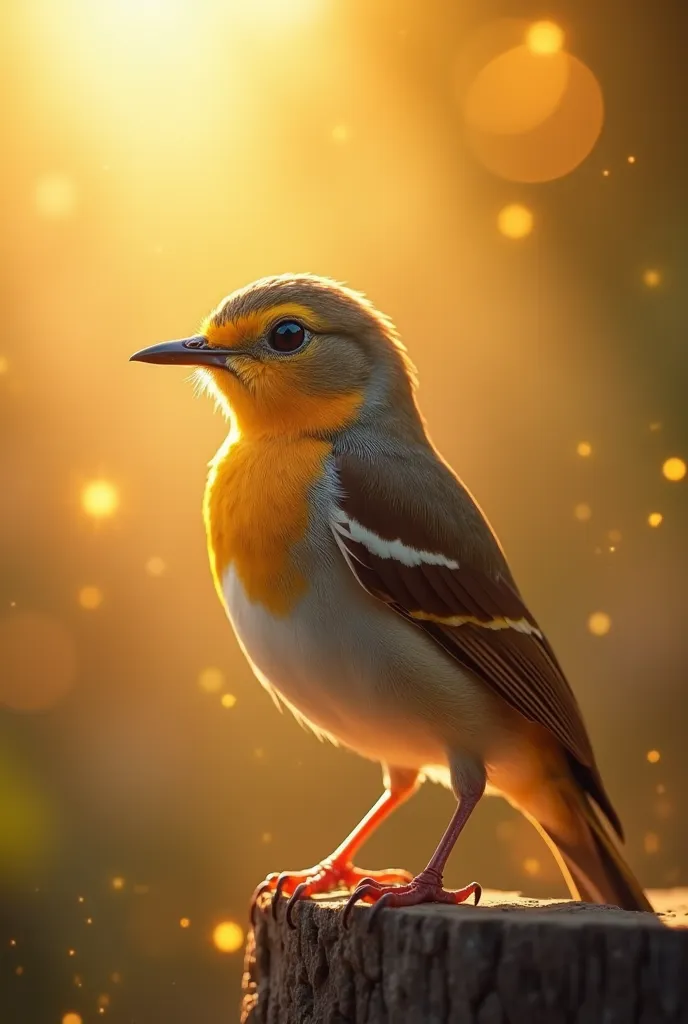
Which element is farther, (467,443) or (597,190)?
(597,190)

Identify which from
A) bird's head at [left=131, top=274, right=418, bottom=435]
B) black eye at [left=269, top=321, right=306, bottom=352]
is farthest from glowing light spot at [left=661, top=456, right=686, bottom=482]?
black eye at [left=269, top=321, right=306, bottom=352]

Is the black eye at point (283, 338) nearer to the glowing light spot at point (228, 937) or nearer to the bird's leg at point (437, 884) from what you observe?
the bird's leg at point (437, 884)

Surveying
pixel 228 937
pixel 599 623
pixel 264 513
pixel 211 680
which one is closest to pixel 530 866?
pixel 599 623

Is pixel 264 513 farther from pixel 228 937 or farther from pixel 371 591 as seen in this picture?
pixel 228 937

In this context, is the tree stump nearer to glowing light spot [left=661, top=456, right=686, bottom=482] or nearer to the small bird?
the small bird

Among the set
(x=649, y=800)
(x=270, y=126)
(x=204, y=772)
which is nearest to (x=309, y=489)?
(x=204, y=772)

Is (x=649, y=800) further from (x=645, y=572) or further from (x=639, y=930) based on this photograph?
(x=639, y=930)
